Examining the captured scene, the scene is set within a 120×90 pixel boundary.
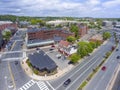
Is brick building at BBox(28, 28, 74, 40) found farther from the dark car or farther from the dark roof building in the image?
the dark car

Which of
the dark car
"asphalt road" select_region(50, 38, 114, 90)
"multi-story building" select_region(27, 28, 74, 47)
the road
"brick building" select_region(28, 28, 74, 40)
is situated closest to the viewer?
the road

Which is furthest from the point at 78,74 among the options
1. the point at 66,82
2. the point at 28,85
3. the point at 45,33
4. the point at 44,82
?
the point at 45,33

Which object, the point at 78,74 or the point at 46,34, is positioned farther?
the point at 46,34

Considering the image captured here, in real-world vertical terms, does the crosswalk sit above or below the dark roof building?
below

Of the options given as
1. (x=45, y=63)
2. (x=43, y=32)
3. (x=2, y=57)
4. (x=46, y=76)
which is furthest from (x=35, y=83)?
(x=43, y=32)

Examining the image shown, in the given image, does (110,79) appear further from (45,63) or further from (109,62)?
(45,63)

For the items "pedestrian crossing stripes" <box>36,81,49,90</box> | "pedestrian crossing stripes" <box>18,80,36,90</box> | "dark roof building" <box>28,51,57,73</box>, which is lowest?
"pedestrian crossing stripes" <box>18,80,36,90</box>

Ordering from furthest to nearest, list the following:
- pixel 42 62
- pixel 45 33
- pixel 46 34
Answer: pixel 46 34
pixel 45 33
pixel 42 62

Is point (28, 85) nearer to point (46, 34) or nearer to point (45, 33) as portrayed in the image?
point (45, 33)

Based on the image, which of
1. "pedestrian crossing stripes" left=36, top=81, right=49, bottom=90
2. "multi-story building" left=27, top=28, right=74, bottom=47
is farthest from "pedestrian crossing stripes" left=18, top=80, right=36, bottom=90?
"multi-story building" left=27, top=28, right=74, bottom=47

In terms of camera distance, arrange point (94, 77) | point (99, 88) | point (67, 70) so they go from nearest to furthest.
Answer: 1. point (99, 88)
2. point (94, 77)
3. point (67, 70)

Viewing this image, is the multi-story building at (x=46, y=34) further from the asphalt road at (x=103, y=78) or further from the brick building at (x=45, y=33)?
the asphalt road at (x=103, y=78)
